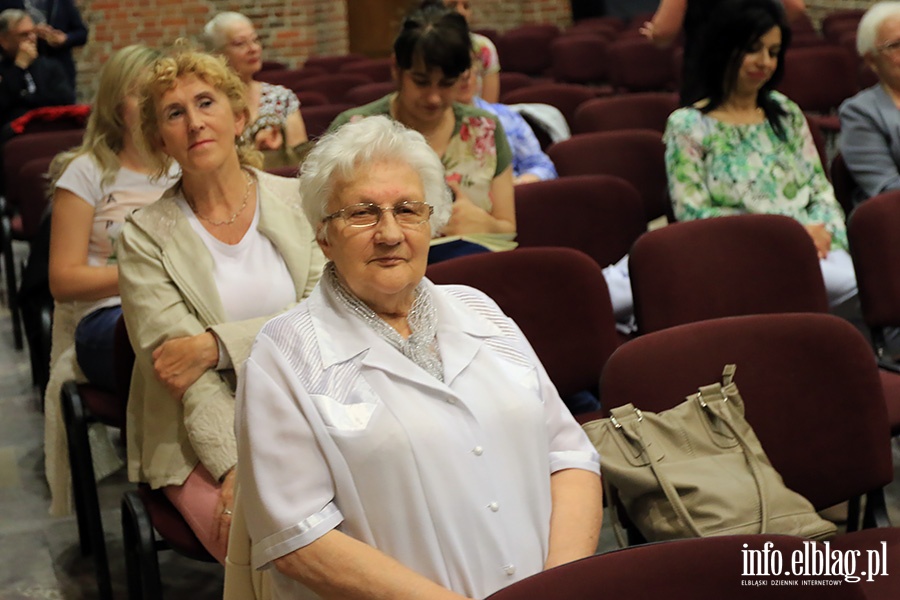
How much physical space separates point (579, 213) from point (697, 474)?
5.60 feet

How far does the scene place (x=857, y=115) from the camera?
161 inches

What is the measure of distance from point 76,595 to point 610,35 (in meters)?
8.36

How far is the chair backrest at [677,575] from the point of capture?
1344mm

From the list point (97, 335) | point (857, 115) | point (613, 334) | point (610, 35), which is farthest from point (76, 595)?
point (610, 35)

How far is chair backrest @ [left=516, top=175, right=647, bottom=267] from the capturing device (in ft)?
11.9

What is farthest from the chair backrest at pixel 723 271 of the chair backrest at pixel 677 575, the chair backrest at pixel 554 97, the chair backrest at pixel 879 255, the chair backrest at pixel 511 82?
the chair backrest at pixel 511 82

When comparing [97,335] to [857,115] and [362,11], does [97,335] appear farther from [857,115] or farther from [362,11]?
[362,11]

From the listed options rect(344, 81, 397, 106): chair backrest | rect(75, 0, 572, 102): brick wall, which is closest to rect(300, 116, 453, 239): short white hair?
rect(344, 81, 397, 106): chair backrest

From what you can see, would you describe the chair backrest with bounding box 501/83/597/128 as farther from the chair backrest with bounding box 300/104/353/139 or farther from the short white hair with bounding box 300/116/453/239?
the short white hair with bounding box 300/116/453/239

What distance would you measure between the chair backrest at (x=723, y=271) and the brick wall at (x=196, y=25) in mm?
8532

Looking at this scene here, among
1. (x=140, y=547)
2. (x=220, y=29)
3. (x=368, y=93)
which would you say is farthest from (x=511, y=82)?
(x=140, y=547)

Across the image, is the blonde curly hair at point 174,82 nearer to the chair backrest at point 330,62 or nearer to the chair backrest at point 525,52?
the chair backrest at point 330,62

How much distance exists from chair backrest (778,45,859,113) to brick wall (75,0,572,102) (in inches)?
238

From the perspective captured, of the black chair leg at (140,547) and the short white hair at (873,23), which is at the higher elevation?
the short white hair at (873,23)
